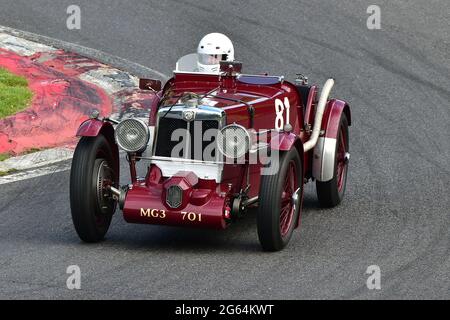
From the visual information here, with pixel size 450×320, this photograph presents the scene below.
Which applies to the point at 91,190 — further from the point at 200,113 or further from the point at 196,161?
the point at 200,113

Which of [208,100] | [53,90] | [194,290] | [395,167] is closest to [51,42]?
[53,90]

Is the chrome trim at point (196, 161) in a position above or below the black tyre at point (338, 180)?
above

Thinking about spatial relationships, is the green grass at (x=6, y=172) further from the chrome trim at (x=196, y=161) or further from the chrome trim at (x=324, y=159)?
the chrome trim at (x=324, y=159)

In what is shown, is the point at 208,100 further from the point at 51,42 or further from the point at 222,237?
the point at 51,42

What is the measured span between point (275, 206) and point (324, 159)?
1853 mm

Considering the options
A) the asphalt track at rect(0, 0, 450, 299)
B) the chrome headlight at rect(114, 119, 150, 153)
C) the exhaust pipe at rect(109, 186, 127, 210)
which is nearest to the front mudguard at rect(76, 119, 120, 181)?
the chrome headlight at rect(114, 119, 150, 153)

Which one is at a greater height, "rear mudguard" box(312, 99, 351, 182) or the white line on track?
"rear mudguard" box(312, 99, 351, 182)

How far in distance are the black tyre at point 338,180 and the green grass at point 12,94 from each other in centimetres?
390

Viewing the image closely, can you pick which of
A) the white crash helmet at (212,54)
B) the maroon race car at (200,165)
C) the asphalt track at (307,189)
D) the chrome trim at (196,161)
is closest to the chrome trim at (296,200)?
the maroon race car at (200,165)

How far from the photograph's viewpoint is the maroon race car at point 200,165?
9672 mm

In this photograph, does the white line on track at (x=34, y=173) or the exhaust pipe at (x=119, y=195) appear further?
the white line on track at (x=34, y=173)

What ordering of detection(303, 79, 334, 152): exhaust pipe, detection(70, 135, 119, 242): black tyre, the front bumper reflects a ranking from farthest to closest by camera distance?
detection(303, 79, 334, 152): exhaust pipe
detection(70, 135, 119, 242): black tyre
the front bumper

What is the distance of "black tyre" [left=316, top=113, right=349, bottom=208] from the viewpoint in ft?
37.7

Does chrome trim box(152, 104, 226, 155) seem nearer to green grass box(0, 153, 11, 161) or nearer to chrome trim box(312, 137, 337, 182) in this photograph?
chrome trim box(312, 137, 337, 182)
